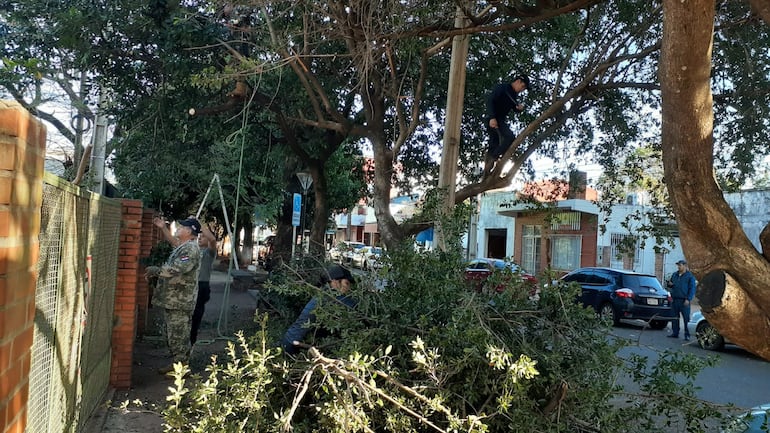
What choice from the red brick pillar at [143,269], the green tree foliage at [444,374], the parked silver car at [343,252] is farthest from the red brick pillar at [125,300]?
the green tree foliage at [444,374]

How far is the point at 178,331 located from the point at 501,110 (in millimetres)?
5083

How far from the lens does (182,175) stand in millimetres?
17672

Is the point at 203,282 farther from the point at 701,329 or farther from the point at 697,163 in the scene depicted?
the point at 701,329

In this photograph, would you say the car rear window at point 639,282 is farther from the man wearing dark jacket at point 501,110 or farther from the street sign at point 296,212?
the street sign at point 296,212

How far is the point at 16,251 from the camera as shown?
5.93 feet

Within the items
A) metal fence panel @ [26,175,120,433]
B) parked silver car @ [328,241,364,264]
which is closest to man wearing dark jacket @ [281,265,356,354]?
parked silver car @ [328,241,364,264]

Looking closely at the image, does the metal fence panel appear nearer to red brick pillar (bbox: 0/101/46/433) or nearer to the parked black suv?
red brick pillar (bbox: 0/101/46/433)

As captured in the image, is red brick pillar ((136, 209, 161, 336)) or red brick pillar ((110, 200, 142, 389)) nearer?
red brick pillar ((110, 200, 142, 389))

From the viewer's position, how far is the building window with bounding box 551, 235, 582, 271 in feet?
97.0

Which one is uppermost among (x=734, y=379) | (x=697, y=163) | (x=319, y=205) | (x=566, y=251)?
(x=319, y=205)

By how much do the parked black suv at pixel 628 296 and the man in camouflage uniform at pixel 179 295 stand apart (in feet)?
35.5

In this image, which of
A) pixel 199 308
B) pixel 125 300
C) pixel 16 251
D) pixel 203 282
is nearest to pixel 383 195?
pixel 203 282

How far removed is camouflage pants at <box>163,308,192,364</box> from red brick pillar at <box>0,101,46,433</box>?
5.12m

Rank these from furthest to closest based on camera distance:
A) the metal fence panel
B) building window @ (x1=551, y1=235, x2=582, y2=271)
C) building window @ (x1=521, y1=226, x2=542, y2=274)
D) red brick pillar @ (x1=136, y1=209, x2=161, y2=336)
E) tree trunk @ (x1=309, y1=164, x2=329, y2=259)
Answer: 1. building window @ (x1=521, y1=226, x2=542, y2=274)
2. building window @ (x1=551, y1=235, x2=582, y2=271)
3. tree trunk @ (x1=309, y1=164, x2=329, y2=259)
4. red brick pillar @ (x1=136, y1=209, x2=161, y2=336)
5. the metal fence panel
